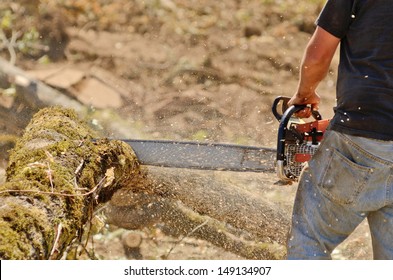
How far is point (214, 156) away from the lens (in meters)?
3.79

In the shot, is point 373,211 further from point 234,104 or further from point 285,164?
point 234,104

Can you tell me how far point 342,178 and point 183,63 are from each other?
3.94 meters

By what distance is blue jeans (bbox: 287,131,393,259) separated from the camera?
109 inches

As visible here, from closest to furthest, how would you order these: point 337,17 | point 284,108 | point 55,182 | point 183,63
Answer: point 337,17, point 55,182, point 284,108, point 183,63

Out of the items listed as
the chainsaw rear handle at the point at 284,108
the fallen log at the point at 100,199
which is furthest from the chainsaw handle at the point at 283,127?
the fallen log at the point at 100,199

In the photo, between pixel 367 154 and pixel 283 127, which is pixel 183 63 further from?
pixel 367 154

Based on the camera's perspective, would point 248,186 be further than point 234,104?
No

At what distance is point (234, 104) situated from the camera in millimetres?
6062

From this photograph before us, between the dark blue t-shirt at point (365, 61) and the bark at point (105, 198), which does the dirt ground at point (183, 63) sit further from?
the dark blue t-shirt at point (365, 61)

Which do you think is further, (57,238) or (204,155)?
(204,155)

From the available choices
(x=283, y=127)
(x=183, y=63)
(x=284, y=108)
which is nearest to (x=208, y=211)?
(x=284, y=108)

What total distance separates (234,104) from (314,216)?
3.21 metres

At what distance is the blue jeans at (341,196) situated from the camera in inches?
109
